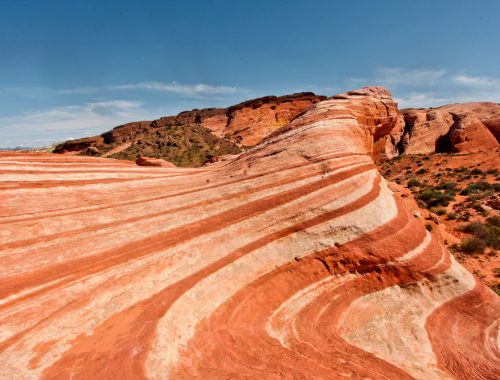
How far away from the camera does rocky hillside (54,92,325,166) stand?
6202 centimetres

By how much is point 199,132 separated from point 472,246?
2517 inches

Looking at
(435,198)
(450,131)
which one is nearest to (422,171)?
(435,198)

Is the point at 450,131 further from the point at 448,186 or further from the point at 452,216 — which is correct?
the point at 452,216

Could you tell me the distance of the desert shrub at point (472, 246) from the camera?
46.5 ft

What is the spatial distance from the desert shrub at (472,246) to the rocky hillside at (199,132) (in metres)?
46.5

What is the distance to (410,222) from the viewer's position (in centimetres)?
779

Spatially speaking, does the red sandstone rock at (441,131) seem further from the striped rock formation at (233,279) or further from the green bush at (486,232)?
the striped rock formation at (233,279)

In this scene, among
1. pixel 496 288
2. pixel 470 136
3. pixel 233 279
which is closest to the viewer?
pixel 233 279

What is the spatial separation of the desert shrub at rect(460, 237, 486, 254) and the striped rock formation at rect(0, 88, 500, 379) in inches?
339

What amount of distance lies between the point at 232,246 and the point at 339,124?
246 inches

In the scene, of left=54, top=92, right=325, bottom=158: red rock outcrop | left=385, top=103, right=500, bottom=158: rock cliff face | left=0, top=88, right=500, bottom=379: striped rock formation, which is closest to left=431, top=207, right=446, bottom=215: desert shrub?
left=0, top=88, right=500, bottom=379: striped rock formation

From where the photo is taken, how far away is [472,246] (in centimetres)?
1424

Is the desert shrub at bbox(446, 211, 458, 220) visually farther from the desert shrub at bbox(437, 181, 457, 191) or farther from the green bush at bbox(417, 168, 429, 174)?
the green bush at bbox(417, 168, 429, 174)

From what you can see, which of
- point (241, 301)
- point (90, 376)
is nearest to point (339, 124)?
point (241, 301)
